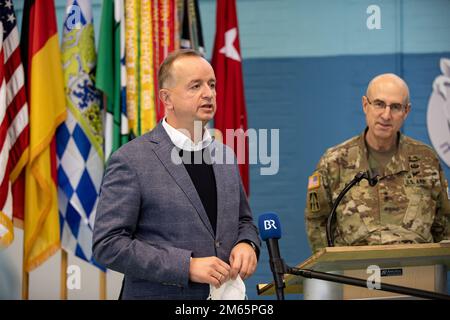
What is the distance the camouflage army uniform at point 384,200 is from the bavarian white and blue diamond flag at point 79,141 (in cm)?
148

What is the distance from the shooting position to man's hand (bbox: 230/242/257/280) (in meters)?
2.21

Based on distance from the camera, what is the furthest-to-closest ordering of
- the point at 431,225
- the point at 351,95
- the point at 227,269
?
the point at 351,95 → the point at 431,225 → the point at 227,269

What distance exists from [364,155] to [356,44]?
77.8 inches

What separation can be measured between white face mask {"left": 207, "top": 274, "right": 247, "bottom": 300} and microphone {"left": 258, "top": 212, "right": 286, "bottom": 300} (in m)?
0.30

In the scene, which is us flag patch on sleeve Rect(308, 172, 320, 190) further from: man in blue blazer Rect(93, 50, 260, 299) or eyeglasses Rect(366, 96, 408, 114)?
man in blue blazer Rect(93, 50, 260, 299)

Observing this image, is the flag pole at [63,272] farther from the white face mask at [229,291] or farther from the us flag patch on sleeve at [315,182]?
the white face mask at [229,291]

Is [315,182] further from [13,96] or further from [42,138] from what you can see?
[13,96]

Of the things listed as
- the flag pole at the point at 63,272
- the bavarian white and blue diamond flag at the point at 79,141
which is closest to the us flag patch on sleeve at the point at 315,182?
the bavarian white and blue diamond flag at the point at 79,141

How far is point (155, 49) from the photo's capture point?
4.25 meters

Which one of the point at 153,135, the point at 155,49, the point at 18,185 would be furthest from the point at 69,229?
the point at 153,135

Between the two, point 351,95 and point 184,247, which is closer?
point 184,247

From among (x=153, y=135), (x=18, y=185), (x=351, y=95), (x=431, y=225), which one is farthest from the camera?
(x=351, y=95)

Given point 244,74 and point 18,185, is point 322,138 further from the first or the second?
point 18,185

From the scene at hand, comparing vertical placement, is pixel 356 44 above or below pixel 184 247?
above
